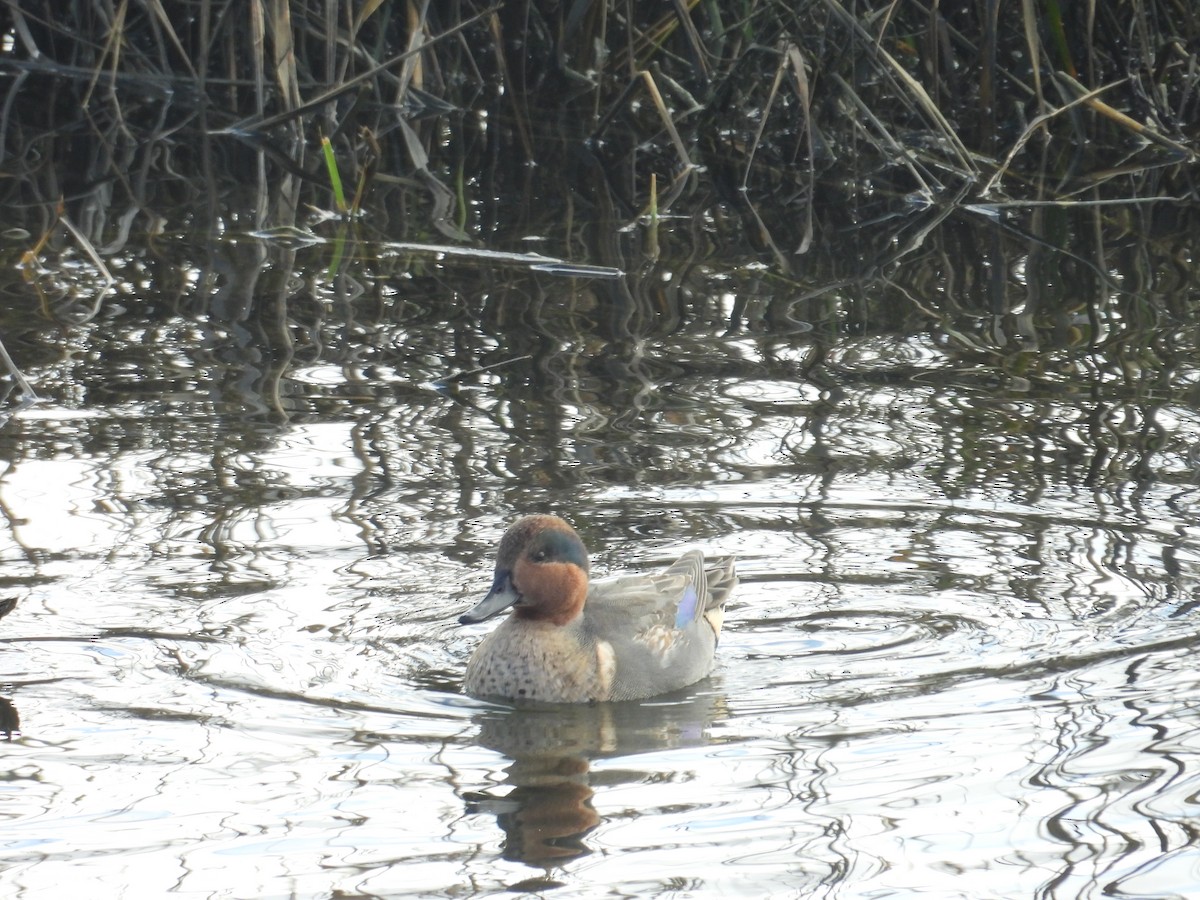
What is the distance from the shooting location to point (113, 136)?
13.1 metres

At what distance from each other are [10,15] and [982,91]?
7241 mm

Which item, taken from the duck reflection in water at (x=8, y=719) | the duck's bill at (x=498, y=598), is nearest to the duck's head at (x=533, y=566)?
the duck's bill at (x=498, y=598)

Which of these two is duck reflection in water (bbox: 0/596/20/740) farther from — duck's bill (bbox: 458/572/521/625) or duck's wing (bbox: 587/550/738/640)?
duck's wing (bbox: 587/550/738/640)

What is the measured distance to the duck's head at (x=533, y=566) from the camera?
514 cm

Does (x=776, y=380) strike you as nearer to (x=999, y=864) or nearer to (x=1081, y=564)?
(x=1081, y=564)

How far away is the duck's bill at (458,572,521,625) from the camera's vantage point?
5.13 metres

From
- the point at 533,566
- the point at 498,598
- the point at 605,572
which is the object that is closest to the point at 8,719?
the point at 498,598

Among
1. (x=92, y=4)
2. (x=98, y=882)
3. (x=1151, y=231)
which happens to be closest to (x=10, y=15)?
(x=92, y=4)

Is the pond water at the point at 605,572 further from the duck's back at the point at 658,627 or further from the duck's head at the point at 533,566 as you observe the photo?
the duck's head at the point at 533,566

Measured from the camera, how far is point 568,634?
5207 millimetres

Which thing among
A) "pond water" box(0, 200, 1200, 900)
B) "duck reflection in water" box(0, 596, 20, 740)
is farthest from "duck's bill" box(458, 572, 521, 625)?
"duck reflection in water" box(0, 596, 20, 740)

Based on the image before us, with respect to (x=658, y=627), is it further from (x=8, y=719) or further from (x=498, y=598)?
(x=8, y=719)

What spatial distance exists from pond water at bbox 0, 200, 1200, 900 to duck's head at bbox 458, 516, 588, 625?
0.94 ft

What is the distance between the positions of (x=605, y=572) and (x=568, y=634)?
760 mm
